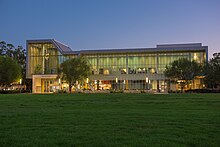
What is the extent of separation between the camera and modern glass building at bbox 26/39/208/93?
3071 inches

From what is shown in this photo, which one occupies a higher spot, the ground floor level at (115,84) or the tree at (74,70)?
the tree at (74,70)

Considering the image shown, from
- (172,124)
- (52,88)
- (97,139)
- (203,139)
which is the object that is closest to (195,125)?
(172,124)

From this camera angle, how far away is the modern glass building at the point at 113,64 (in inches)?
3071

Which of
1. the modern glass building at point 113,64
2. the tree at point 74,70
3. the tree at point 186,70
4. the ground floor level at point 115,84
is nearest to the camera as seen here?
the tree at point 186,70

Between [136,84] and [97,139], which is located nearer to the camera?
[97,139]

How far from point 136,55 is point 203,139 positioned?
73.8 meters

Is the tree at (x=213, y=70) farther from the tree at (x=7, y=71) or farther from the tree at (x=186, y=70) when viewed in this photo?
the tree at (x=7, y=71)

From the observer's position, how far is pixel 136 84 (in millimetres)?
78562

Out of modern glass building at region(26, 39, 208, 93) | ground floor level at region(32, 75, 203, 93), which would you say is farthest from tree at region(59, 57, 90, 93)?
modern glass building at region(26, 39, 208, 93)

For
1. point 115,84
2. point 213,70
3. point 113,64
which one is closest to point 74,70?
point 115,84

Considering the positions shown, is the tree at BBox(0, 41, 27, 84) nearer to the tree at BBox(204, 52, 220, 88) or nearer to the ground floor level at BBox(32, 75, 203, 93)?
the ground floor level at BBox(32, 75, 203, 93)

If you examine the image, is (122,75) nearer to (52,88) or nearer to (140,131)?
(52,88)

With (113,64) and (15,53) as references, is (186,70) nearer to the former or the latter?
(113,64)

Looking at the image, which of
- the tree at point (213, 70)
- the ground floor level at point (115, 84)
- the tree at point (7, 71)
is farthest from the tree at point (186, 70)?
the tree at point (7, 71)
